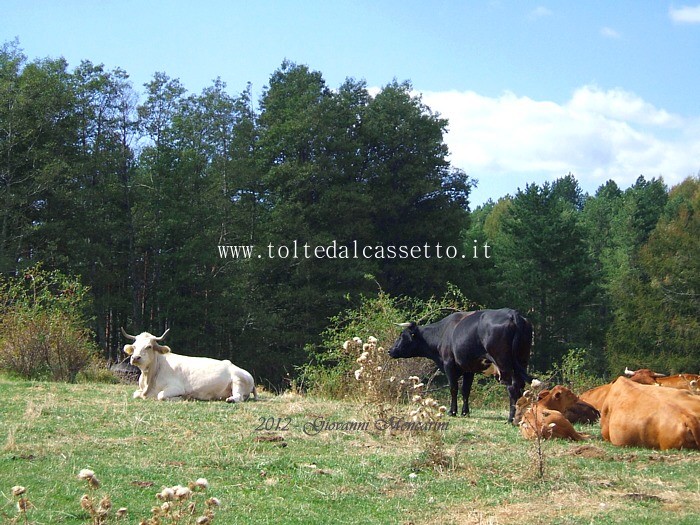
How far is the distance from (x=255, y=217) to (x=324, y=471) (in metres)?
36.9

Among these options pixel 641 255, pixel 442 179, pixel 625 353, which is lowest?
pixel 625 353

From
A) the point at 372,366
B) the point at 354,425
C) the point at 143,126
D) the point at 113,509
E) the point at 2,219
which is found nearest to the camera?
the point at 113,509

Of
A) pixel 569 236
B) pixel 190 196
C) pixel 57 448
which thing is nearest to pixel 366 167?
pixel 190 196

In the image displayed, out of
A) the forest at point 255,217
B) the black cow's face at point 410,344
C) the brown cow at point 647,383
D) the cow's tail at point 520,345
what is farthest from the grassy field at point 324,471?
the forest at point 255,217

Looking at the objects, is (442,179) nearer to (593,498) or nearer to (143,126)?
(143,126)

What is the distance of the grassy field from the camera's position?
667 centimetres

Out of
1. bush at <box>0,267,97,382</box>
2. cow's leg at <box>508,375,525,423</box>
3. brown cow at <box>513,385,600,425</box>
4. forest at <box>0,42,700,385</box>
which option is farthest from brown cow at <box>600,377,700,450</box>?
forest at <box>0,42,700,385</box>

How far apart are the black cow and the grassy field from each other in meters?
1.58

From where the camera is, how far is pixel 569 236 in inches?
2108

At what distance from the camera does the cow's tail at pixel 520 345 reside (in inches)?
492

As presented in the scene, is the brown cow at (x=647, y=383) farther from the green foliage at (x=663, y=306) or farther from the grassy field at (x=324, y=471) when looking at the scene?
the green foliage at (x=663, y=306)

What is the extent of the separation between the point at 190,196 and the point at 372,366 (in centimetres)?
3118

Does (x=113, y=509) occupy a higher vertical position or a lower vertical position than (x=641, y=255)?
lower

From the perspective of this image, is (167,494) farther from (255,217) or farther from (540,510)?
(255,217)
